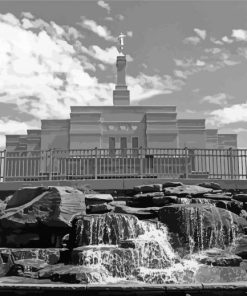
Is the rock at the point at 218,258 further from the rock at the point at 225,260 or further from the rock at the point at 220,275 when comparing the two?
the rock at the point at 220,275

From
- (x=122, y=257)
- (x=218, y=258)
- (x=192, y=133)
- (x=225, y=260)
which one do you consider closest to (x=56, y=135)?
(x=192, y=133)

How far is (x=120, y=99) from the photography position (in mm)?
64188

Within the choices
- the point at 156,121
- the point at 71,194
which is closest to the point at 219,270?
the point at 71,194

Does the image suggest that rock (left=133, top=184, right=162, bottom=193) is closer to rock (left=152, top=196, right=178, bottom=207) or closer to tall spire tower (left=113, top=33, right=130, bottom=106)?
rock (left=152, top=196, right=178, bottom=207)

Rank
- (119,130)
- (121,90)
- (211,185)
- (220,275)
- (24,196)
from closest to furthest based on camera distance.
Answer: (220,275), (24,196), (211,185), (119,130), (121,90)

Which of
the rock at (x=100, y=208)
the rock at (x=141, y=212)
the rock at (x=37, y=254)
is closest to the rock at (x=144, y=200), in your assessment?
the rock at (x=141, y=212)

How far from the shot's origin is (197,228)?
529 inches

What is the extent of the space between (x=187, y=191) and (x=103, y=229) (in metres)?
4.27

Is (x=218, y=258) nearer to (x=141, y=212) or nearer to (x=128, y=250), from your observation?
(x=128, y=250)

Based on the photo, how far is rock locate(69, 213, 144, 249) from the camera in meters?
13.2

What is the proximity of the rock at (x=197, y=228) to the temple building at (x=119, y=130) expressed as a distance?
4089 centimetres

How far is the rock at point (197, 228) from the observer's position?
1338cm

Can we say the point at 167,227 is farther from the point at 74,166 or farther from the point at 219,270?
the point at 74,166

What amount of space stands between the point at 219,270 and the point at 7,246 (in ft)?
22.3
